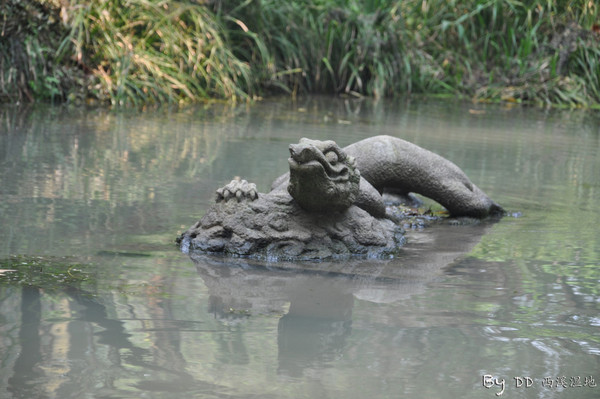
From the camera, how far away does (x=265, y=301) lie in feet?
11.3

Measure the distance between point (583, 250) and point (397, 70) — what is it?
10.8 m

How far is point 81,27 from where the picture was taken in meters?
11.3

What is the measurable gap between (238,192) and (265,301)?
0.94m

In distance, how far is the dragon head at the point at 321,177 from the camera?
157 inches

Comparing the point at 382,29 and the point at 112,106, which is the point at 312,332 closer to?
the point at 112,106

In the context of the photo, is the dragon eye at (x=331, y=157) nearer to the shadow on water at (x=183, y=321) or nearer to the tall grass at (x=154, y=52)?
the shadow on water at (x=183, y=321)

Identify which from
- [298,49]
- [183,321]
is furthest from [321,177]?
[298,49]

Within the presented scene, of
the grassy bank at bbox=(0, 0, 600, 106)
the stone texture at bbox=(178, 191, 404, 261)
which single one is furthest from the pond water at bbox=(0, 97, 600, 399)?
the grassy bank at bbox=(0, 0, 600, 106)

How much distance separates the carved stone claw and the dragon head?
0.22 meters

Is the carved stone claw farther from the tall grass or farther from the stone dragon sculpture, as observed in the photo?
the tall grass

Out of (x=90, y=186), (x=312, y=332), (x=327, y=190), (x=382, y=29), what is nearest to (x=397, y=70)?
(x=382, y=29)

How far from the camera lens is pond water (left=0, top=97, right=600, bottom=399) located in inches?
105

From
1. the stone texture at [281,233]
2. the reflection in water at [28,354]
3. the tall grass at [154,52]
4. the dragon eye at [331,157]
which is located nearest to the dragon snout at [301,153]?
the dragon eye at [331,157]

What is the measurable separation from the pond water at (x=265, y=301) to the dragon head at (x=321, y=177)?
1.02 feet
